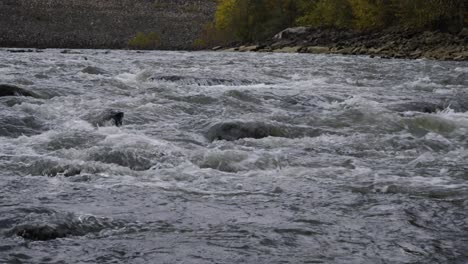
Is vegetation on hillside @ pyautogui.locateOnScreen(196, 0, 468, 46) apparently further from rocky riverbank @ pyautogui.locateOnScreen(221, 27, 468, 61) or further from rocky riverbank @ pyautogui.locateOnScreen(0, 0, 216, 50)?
rocky riverbank @ pyautogui.locateOnScreen(0, 0, 216, 50)

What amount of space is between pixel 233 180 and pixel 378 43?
34.9 meters

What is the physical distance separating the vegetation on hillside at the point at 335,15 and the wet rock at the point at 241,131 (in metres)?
33.6

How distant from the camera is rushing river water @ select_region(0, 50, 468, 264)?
14.6 ft

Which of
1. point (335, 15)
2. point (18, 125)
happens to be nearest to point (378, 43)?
point (335, 15)

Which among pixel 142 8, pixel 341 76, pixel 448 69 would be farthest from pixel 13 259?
pixel 142 8

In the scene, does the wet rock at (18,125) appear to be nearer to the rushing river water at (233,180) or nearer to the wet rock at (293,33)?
the rushing river water at (233,180)

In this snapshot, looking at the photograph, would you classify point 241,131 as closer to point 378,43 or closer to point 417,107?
point 417,107

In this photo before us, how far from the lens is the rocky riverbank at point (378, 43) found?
31125 mm

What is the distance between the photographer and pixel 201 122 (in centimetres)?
1008

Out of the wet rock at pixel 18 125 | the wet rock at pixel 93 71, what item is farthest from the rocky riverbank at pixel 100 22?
the wet rock at pixel 18 125

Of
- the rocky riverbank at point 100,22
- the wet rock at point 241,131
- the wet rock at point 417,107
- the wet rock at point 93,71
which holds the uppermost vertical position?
the wet rock at point 241,131

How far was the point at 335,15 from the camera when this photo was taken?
55031 millimetres

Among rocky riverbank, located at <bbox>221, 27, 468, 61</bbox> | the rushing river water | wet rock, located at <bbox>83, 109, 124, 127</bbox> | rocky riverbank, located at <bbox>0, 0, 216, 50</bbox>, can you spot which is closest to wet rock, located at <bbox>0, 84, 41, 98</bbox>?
the rushing river water

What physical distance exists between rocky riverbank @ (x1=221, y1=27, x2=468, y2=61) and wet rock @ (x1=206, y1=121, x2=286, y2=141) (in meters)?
20.3
